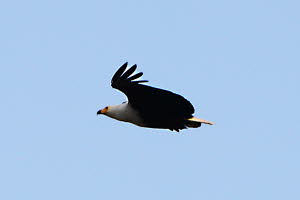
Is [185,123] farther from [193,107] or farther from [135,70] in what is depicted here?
[135,70]

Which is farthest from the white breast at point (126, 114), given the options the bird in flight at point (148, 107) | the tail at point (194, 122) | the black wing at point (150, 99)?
the tail at point (194, 122)

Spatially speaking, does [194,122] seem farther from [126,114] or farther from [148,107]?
[126,114]

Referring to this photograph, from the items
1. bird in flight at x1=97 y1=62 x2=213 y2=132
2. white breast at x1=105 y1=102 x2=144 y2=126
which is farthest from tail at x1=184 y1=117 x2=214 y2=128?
white breast at x1=105 y1=102 x2=144 y2=126

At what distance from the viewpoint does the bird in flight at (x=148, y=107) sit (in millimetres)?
20125

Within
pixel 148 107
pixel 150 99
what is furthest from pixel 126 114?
pixel 150 99

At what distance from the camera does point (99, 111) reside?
22.0m

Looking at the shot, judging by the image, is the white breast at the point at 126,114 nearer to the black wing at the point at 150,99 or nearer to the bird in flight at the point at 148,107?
the bird in flight at the point at 148,107

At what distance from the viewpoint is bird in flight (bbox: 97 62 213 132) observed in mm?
20125

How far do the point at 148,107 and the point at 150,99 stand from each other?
1.15 ft

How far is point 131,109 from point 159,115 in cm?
67

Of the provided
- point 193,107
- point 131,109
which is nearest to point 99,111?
point 131,109

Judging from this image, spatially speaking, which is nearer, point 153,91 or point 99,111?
point 153,91

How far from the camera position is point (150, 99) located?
809 inches

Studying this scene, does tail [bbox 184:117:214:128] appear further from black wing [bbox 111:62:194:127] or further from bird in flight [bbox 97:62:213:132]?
black wing [bbox 111:62:194:127]
